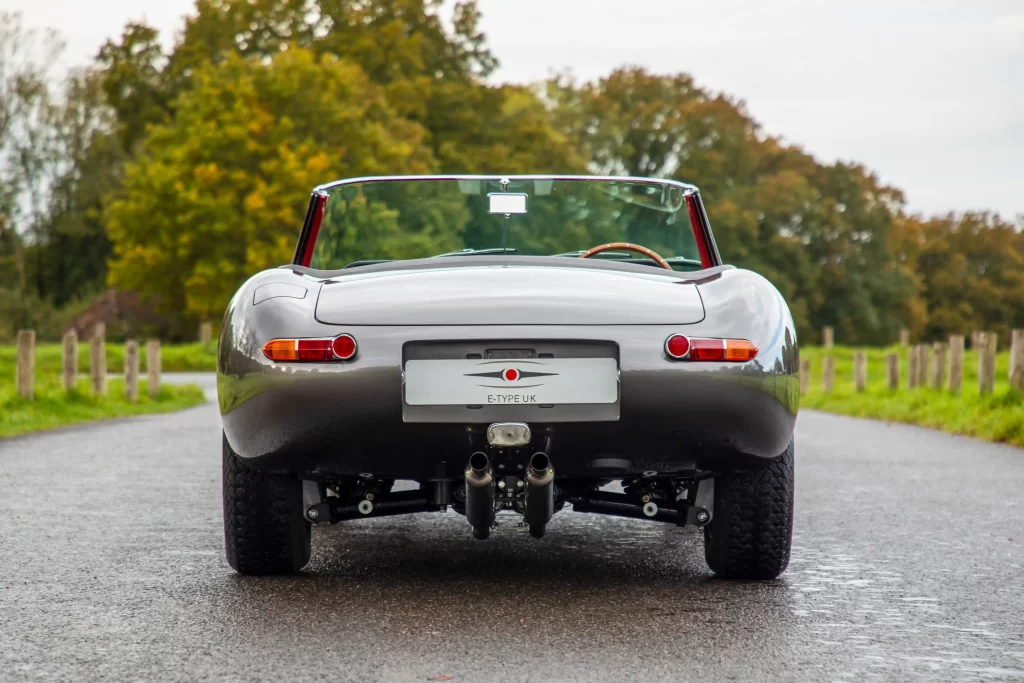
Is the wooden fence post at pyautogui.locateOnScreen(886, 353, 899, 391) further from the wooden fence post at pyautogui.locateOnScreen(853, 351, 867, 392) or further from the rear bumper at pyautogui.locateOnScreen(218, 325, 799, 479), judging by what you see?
the rear bumper at pyautogui.locateOnScreen(218, 325, 799, 479)

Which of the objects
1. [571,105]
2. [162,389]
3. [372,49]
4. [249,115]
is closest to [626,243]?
[162,389]

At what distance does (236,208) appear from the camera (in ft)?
136

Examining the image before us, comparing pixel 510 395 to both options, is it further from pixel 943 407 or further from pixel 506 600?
pixel 943 407

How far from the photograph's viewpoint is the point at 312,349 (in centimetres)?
438

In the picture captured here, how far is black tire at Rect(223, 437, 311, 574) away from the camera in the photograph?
490 centimetres

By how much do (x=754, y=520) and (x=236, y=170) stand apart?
124 ft

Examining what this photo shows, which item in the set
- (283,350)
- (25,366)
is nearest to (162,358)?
(25,366)

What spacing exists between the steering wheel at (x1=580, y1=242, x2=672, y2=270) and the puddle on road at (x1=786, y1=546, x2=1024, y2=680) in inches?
50.9

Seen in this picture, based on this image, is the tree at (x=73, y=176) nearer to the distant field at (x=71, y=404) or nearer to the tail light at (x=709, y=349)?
the distant field at (x=71, y=404)

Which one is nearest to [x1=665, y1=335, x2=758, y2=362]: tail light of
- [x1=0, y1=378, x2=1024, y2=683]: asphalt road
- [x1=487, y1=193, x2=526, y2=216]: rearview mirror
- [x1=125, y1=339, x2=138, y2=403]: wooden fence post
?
[x1=0, y1=378, x2=1024, y2=683]: asphalt road

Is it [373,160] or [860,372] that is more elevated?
[373,160]

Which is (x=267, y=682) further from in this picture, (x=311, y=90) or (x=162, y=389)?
(x=311, y=90)

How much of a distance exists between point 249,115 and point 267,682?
128 ft

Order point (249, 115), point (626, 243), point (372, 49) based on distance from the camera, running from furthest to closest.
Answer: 1. point (372, 49)
2. point (249, 115)
3. point (626, 243)
